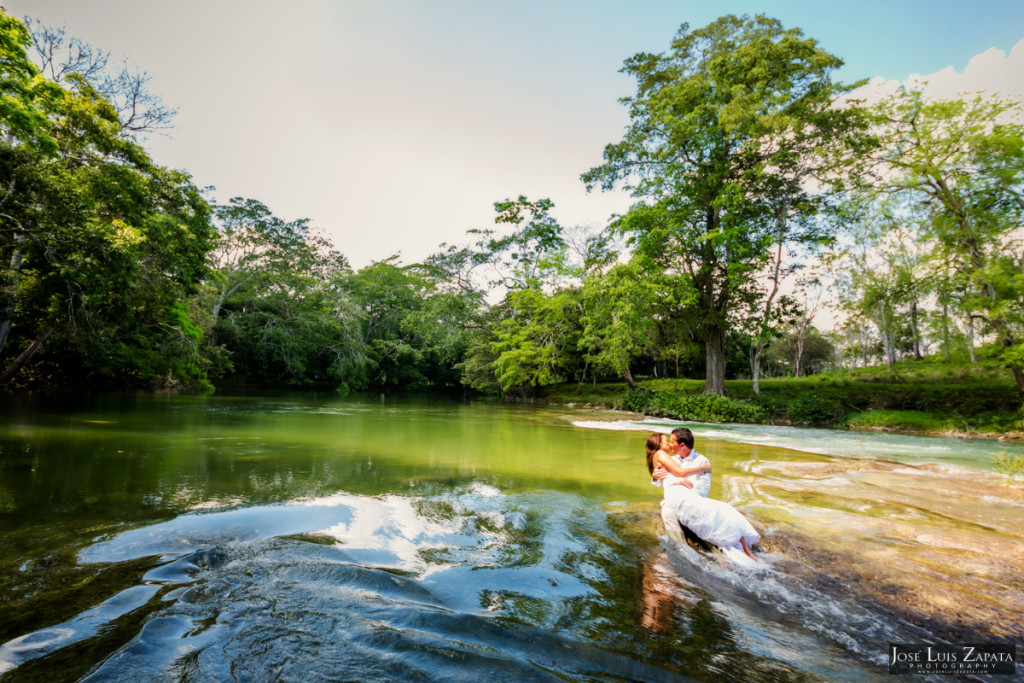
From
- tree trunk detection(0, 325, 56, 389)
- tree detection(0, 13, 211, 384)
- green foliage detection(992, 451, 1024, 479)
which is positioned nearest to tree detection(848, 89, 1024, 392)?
green foliage detection(992, 451, 1024, 479)

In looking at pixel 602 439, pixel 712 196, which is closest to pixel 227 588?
pixel 602 439

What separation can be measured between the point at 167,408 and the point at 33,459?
11.4 m

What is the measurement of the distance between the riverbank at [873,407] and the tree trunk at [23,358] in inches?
1040

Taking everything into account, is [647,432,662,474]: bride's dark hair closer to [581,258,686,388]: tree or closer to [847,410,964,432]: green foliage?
[581,258,686,388]: tree

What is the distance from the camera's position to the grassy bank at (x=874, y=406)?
16453mm

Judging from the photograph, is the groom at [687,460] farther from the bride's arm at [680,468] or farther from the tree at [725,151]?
the tree at [725,151]

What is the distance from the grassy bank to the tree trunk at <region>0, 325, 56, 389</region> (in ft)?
86.6

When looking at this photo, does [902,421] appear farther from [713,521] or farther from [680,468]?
[713,521]

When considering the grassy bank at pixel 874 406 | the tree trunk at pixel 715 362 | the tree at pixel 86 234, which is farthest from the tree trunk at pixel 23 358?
the tree trunk at pixel 715 362

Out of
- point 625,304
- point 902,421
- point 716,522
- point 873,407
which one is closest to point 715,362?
point 625,304

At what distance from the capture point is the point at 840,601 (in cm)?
367

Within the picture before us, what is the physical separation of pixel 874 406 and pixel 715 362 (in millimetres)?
6296

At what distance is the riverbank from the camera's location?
1638 centimetres

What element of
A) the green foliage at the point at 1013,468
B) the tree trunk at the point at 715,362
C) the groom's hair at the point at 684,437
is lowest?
the green foliage at the point at 1013,468
